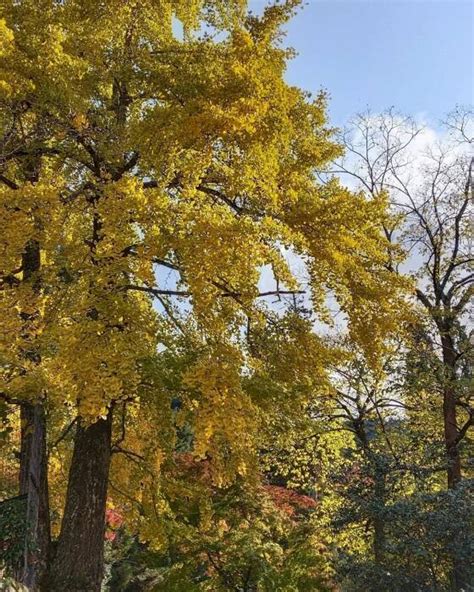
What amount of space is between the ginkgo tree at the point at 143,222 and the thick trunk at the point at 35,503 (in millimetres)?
27

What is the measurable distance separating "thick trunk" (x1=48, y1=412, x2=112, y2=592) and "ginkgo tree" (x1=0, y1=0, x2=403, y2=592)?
0.02m

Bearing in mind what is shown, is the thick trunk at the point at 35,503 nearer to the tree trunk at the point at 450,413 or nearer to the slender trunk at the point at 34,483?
the slender trunk at the point at 34,483

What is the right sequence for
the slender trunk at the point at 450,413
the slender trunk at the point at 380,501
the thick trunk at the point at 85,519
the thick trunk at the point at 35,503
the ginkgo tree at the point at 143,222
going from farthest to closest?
the slender trunk at the point at 450,413 → the slender trunk at the point at 380,501 → the thick trunk at the point at 85,519 → the thick trunk at the point at 35,503 → the ginkgo tree at the point at 143,222

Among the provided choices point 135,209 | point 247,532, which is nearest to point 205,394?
point 135,209

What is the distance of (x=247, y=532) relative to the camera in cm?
927

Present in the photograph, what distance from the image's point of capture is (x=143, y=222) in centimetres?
546

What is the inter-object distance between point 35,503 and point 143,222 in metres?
3.85

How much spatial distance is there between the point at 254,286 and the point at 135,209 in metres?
2.00

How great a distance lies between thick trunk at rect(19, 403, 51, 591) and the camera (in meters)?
6.17

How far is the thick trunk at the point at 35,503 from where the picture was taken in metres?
6.17

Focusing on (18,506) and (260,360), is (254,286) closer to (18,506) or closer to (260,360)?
(260,360)

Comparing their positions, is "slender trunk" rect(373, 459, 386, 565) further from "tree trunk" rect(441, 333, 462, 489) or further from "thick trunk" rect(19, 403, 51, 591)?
"thick trunk" rect(19, 403, 51, 591)

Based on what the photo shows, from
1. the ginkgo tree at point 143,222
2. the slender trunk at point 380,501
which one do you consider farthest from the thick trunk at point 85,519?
the slender trunk at point 380,501

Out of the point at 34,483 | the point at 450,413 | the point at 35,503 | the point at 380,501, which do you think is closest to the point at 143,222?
the point at 34,483
